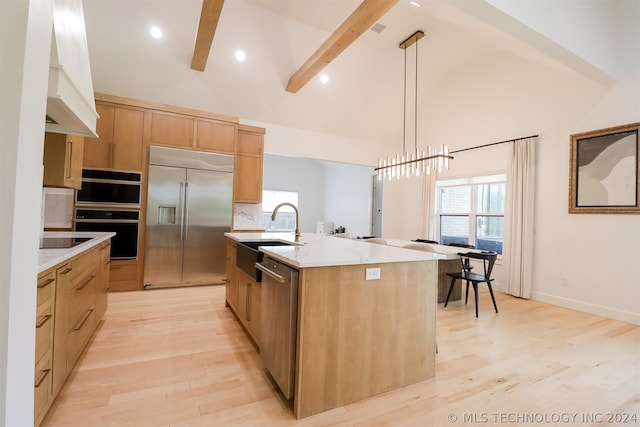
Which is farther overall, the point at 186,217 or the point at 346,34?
the point at 186,217

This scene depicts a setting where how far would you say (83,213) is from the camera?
370cm

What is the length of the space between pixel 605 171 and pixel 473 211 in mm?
1978

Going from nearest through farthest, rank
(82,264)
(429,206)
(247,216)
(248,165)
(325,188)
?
(82,264), (248,165), (247,216), (429,206), (325,188)

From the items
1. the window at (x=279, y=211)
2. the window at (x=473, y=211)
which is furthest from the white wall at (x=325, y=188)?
the window at (x=473, y=211)

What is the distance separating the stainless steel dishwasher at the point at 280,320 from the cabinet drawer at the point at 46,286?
112 centimetres

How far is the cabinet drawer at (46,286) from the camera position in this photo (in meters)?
1.34

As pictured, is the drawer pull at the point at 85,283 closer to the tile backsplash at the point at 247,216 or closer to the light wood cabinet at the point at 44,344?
the light wood cabinet at the point at 44,344

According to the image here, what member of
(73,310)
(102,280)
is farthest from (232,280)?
(73,310)

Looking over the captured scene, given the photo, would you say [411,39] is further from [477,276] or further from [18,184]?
[18,184]

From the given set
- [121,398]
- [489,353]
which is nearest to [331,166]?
[489,353]

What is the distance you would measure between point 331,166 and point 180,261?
6.46m

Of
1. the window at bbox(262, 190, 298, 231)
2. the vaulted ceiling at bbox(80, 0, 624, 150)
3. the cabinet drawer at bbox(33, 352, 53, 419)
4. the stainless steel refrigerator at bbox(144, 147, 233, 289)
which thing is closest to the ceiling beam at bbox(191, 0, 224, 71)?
the vaulted ceiling at bbox(80, 0, 624, 150)

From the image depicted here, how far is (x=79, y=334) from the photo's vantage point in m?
2.00

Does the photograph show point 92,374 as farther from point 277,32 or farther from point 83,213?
point 277,32
